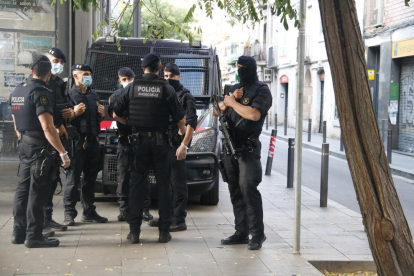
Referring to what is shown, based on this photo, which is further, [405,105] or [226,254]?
[405,105]

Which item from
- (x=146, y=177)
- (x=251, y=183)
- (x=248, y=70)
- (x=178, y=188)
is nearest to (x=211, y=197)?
(x=178, y=188)

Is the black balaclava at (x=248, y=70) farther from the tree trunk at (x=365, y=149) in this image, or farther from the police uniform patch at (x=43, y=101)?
the police uniform patch at (x=43, y=101)

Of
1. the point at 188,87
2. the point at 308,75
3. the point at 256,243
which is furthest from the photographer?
the point at 308,75

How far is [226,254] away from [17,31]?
9.80 m

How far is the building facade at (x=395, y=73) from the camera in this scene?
65.3 ft

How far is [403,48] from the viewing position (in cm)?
2025

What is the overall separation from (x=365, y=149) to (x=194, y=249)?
2.28 metres

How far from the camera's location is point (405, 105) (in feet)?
66.6

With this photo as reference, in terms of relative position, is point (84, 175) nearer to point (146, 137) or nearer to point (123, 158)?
point (123, 158)

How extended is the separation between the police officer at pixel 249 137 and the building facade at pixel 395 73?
13996 mm

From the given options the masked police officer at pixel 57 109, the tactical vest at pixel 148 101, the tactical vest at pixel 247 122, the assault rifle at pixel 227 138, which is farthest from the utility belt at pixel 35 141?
the tactical vest at pixel 247 122

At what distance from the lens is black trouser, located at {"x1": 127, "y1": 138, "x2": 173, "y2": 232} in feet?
21.0

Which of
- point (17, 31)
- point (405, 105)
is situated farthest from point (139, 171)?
point (405, 105)

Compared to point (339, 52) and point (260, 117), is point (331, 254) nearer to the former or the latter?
point (260, 117)
